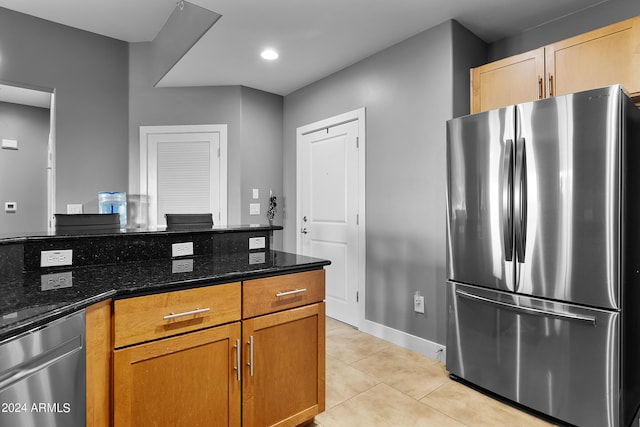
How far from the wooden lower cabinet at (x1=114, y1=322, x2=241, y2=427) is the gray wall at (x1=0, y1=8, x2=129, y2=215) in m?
3.03

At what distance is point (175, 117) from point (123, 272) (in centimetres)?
296

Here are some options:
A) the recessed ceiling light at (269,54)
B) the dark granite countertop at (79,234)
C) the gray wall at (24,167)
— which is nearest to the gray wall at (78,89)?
the gray wall at (24,167)

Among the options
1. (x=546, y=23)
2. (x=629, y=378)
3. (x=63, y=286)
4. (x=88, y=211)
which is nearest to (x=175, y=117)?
(x=88, y=211)

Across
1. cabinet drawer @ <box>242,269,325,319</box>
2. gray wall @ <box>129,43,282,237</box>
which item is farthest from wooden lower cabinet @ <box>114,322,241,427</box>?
gray wall @ <box>129,43,282,237</box>

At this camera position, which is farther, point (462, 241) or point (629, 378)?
point (462, 241)

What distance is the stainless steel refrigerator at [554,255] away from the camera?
1.75 m

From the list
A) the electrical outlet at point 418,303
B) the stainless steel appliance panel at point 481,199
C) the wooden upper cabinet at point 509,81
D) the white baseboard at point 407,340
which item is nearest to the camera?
the stainless steel appliance panel at point 481,199

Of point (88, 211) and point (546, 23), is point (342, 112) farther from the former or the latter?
point (88, 211)

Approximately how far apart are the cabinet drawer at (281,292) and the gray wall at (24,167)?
11.7 feet

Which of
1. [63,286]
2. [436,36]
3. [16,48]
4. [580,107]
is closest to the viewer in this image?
[63,286]

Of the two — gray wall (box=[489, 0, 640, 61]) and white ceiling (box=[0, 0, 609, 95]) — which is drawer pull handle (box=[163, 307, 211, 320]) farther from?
gray wall (box=[489, 0, 640, 61])

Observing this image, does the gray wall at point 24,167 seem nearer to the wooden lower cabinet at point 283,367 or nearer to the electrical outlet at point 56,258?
the electrical outlet at point 56,258

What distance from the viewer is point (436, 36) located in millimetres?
2770

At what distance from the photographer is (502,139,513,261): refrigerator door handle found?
6.76ft
